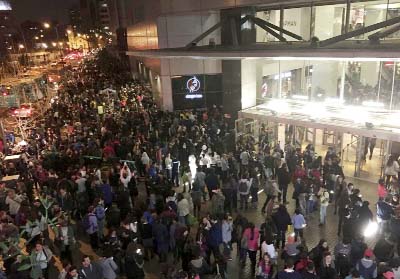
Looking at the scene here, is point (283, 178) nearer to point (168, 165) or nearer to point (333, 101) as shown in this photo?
point (168, 165)

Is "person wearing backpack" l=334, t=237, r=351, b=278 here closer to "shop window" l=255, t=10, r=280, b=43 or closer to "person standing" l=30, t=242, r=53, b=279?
"person standing" l=30, t=242, r=53, b=279

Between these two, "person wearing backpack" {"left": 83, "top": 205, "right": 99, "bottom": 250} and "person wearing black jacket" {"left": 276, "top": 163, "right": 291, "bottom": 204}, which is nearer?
"person wearing backpack" {"left": 83, "top": 205, "right": 99, "bottom": 250}

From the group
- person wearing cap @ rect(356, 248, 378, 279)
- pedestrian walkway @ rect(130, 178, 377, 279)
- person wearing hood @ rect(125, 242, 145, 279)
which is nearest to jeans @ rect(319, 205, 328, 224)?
pedestrian walkway @ rect(130, 178, 377, 279)

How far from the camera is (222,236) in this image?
8.74 m

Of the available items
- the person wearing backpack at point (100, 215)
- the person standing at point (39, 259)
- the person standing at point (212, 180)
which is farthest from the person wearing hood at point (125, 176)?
the person standing at point (39, 259)

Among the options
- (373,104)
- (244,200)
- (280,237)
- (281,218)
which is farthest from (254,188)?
(373,104)

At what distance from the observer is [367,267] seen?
7184 millimetres

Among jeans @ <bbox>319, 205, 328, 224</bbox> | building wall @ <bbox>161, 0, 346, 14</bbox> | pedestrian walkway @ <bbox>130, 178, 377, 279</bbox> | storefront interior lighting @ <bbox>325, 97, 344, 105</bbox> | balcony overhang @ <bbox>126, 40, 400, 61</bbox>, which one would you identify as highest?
building wall @ <bbox>161, 0, 346, 14</bbox>

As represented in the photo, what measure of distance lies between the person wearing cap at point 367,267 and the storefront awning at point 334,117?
22.2 feet

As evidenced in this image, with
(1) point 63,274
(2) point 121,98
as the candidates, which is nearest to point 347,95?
(1) point 63,274

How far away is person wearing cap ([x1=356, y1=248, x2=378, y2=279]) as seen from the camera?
7180 millimetres

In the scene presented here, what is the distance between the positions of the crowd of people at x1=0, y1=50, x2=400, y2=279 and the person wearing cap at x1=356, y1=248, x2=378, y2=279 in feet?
0.07

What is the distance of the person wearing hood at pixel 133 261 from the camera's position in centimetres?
793

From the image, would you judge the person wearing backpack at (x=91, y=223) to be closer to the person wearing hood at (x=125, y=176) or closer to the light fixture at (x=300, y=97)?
the person wearing hood at (x=125, y=176)
